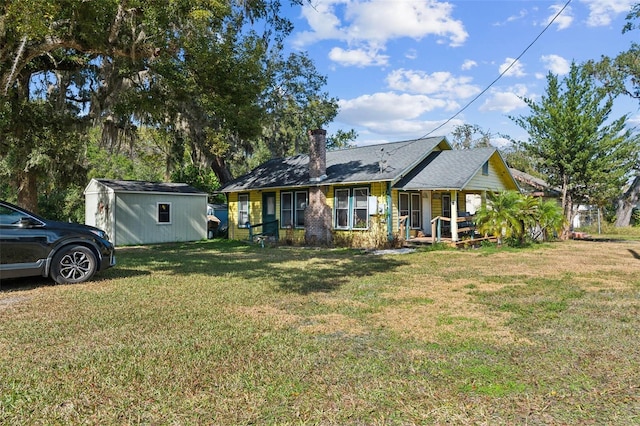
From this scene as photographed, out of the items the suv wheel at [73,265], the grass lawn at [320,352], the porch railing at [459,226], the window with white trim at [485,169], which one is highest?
the window with white trim at [485,169]

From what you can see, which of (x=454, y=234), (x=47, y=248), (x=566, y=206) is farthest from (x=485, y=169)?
(x=47, y=248)

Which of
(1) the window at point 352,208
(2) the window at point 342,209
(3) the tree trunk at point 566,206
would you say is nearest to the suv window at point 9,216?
(1) the window at point 352,208

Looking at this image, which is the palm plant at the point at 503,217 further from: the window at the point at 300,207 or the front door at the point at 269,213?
the front door at the point at 269,213

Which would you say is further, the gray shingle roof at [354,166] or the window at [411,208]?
the window at [411,208]

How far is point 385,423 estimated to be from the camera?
2652 millimetres

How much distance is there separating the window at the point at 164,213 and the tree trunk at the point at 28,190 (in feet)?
17.2

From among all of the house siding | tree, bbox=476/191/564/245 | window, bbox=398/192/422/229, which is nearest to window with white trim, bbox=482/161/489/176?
tree, bbox=476/191/564/245

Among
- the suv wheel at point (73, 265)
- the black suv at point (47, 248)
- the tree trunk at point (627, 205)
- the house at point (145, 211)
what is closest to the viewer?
the black suv at point (47, 248)

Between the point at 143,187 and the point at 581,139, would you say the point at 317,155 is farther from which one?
the point at 581,139

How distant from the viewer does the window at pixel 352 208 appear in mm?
15570

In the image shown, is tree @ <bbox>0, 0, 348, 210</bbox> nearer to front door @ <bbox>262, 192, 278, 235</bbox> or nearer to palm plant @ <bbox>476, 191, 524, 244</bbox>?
front door @ <bbox>262, 192, 278, 235</bbox>

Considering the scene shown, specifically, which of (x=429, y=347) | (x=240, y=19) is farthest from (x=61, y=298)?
(x=240, y=19)

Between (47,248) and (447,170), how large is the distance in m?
12.7

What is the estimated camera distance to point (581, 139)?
18.1 m
